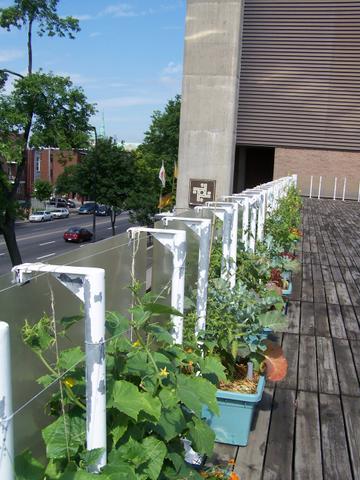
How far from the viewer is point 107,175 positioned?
1321 inches

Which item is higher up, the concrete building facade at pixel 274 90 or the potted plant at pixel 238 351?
the concrete building facade at pixel 274 90

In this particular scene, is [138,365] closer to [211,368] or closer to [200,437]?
[200,437]

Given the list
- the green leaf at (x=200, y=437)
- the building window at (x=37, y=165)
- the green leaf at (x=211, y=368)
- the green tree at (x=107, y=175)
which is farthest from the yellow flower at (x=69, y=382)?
the building window at (x=37, y=165)

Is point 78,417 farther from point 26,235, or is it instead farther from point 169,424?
point 26,235

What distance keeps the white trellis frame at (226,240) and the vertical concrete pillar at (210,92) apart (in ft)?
54.5

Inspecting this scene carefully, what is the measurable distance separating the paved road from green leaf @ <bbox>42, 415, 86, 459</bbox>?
1930 cm

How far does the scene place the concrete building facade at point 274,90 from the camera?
64.6 feet

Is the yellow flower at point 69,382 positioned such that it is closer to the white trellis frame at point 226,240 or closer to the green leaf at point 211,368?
the green leaf at point 211,368

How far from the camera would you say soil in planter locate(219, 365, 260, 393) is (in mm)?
2781

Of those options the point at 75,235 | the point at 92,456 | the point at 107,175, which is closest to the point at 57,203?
the point at 75,235

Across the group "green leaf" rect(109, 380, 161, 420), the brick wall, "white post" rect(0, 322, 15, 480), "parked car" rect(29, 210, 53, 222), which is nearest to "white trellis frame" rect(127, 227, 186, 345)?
"green leaf" rect(109, 380, 161, 420)

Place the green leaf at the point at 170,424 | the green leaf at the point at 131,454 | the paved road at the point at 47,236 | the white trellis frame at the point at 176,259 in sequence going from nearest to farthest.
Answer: the green leaf at the point at 131,454 < the green leaf at the point at 170,424 < the white trellis frame at the point at 176,259 < the paved road at the point at 47,236

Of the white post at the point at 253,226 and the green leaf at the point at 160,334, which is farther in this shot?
the white post at the point at 253,226

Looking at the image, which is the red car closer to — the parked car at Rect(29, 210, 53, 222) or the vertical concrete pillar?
the parked car at Rect(29, 210, 53, 222)
